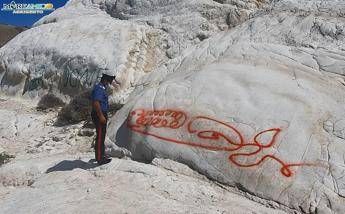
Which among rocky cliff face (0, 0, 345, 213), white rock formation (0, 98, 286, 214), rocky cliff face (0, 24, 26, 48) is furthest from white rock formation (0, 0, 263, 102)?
rocky cliff face (0, 24, 26, 48)

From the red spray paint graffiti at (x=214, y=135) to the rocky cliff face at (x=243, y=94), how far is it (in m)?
0.02

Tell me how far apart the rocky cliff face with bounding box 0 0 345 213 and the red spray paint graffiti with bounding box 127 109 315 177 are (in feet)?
0.05

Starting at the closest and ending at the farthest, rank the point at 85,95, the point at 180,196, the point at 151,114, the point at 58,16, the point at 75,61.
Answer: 1. the point at 180,196
2. the point at 151,114
3. the point at 85,95
4. the point at 75,61
5. the point at 58,16

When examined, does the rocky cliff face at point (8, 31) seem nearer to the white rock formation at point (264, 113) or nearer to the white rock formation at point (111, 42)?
the white rock formation at point (111, 42)

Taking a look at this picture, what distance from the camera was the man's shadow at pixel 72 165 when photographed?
818 cm

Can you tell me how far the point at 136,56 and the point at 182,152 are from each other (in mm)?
4934

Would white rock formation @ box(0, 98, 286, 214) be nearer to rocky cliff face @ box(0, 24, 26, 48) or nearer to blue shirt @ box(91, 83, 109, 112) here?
blue shirt @ box(91, 83, 109, 112)

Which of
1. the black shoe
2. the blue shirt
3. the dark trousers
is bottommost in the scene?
the black shoe

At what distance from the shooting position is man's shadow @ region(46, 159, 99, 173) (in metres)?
8.18

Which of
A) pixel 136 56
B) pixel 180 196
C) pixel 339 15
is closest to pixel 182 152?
pixel 180 196

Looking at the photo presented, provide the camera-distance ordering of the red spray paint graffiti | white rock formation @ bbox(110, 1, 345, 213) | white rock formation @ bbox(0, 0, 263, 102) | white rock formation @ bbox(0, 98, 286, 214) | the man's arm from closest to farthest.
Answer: white rock formation @ bbox(0, 98, 286, 214), white rock formation @ bbox(110, 1, 345, 213), the red spray paint graffiti, the man's arm, white rock formation @ bbox(0, 0, 263, 102)

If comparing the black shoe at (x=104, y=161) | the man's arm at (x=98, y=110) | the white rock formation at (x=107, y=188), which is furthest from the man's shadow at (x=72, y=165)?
the man's arm at (x=98, y=110)

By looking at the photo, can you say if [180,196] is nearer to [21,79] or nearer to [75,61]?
[75,61]

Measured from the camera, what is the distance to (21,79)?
14.6 m
